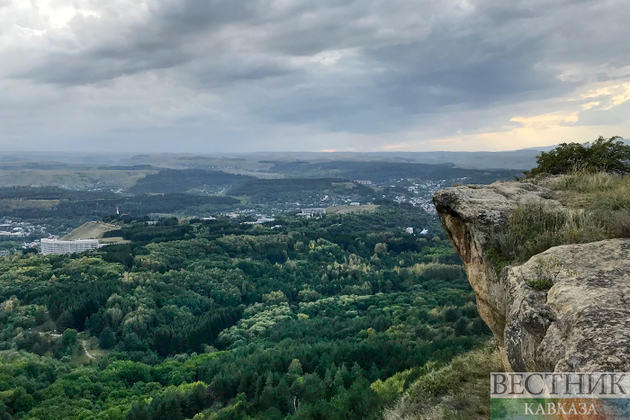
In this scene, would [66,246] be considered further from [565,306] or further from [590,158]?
[565,306]

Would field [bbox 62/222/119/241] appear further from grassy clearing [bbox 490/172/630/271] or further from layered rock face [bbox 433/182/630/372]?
layered rock face [bbox 433/182/630/372]

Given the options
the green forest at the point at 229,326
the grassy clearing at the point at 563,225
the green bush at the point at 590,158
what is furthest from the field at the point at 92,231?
the grassy clearing at the point at 563,225

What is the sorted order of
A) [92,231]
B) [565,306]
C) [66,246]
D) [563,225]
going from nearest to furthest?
[565,306]
[563,225]
[66,246]
[92,231]

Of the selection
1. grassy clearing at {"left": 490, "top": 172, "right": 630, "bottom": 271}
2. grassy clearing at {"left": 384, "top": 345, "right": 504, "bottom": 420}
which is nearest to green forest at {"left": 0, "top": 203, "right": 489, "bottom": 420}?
grassy clearing at {"left": 384, "top": 345, "right": 504, "bottom": 420}

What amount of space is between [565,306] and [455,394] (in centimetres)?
610

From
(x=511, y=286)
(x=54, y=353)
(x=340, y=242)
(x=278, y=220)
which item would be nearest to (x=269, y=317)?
(x=54, y=353)

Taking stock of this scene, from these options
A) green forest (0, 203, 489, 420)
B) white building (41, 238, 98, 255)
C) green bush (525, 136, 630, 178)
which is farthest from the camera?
white building (41, 238, 98, 255)

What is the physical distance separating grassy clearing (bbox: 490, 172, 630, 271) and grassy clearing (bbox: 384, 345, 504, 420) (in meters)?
3.26

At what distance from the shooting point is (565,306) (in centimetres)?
Result: 580

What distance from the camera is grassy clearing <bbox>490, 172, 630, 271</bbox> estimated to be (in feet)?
27.0

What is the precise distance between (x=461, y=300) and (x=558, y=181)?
3376 cm

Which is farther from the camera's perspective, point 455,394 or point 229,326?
point 229,326

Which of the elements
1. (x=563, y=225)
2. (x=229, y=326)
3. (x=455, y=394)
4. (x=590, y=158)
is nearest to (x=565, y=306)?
(x=563, y=225)

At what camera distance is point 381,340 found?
107 feet
